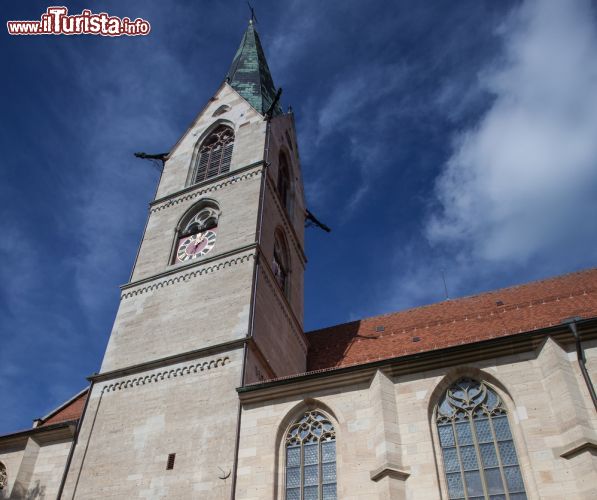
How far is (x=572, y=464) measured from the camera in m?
8.63

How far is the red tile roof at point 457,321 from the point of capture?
13.9 meters

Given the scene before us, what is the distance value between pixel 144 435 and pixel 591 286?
11.0m

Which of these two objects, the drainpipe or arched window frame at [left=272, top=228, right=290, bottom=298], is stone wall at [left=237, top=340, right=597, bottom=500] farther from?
arched window frame at [left=272, top=228, right=290, bottom=298]

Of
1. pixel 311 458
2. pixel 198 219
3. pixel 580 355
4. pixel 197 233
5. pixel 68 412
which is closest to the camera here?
pixel 580 355

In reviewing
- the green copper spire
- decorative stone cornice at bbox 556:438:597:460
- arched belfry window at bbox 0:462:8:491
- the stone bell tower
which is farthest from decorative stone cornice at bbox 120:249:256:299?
decorative stone cornice at bbox 556:438:597:460

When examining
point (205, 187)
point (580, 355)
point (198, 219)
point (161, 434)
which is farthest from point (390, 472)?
point (205, 187)

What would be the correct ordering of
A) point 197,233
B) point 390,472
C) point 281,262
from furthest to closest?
1. point 281,262
2. point 197,233
3. point 390,472

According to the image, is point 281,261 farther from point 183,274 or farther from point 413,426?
point 413,426

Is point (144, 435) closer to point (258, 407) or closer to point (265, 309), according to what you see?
point (258, 407)

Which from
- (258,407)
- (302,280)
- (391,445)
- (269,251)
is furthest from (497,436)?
(302,280)

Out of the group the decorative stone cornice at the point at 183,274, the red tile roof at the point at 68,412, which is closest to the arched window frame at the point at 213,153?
the decorative stone cornice at the point at 183,274

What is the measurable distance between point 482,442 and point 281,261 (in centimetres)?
936

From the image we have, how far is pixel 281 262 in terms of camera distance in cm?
1792

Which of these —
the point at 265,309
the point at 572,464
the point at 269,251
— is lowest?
the point at 572,464
